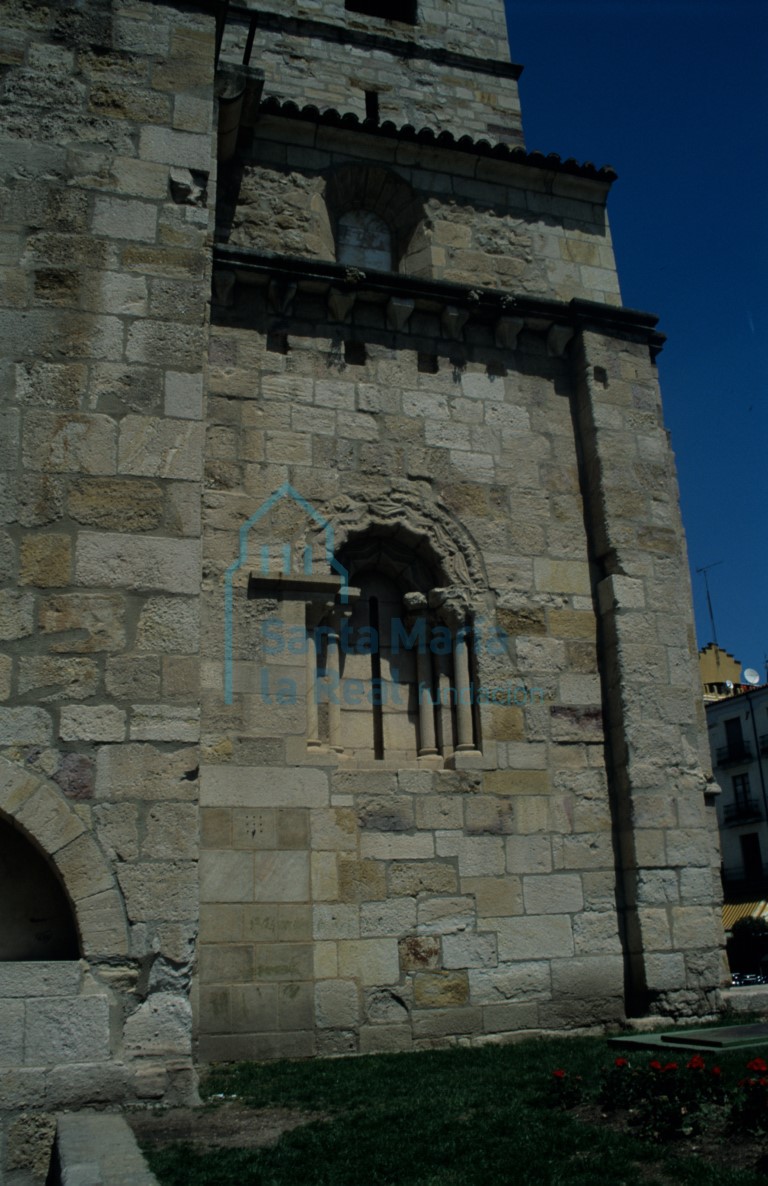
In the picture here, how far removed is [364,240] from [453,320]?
5.34 feet

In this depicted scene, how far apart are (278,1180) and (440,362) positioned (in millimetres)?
6669

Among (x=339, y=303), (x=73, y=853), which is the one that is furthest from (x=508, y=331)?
(x=73, y=853)

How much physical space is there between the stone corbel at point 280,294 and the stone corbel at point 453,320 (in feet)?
4.38

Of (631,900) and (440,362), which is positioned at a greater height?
(440,362)

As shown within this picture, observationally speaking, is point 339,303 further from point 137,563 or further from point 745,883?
point 745,883

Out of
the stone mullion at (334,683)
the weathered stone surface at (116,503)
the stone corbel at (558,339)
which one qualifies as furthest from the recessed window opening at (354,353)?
the weathered stone surface at (116,503)

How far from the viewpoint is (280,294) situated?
8.70m

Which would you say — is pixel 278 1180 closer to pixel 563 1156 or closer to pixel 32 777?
pixel 563 1156

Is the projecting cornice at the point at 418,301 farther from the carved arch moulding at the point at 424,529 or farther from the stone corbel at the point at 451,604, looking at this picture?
the stone corbel at the point at 451,604

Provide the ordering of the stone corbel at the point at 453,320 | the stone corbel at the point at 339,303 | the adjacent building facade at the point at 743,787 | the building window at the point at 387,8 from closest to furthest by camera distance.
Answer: the stone corbel at the point at 339,303
the stone corbel at the point at 453,320
the building window at the point at 387,8
the adjacent building facade at the point at 743,787

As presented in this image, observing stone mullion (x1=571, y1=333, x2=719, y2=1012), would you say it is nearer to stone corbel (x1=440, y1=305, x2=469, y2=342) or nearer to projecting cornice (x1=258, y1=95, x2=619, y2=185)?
stone corbel (x1=440, y1=305, x2=469, y2=342)

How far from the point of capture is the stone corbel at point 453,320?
915cm

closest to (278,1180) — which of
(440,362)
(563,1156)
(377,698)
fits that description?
(563,1156)

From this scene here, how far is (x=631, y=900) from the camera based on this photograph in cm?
810
